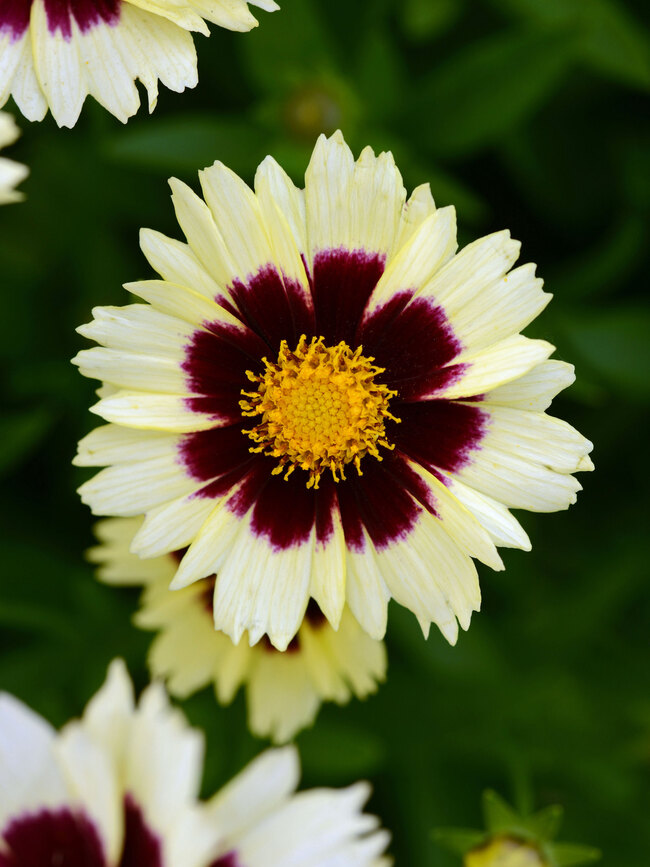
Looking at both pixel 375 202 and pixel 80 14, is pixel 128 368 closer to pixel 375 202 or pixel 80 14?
pixel 375 202

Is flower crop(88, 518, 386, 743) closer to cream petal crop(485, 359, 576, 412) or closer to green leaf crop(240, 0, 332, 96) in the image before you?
cream petal crop(485, 359, 576, 412)

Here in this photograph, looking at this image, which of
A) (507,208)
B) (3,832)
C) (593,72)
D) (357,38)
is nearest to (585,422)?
(507,208)

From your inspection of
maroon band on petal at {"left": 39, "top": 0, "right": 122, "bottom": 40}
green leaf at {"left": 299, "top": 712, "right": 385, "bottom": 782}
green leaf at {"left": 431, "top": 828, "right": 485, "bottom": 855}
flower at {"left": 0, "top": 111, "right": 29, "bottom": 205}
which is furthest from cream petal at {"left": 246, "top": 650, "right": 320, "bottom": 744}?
maroon band on petal at {"left": 39, "top": 0, "right": 122, "bottom": 40}

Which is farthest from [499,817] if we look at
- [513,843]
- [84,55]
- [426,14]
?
[426,14]

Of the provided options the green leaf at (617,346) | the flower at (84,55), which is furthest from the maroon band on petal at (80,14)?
the green leaf at (617,346)

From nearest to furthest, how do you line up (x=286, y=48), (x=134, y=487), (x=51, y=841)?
(x=51, y=841)
(x=134, y=487)
(x=286, y=48)

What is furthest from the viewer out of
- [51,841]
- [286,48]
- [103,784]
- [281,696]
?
[286,48]
